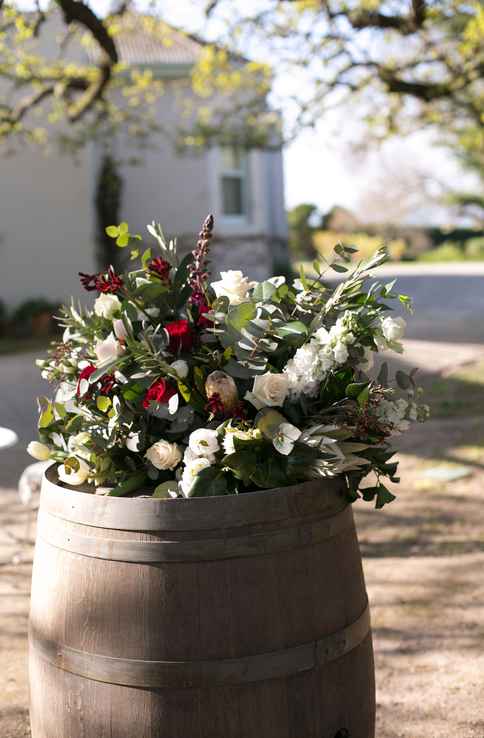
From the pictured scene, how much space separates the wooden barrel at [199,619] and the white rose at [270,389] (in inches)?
8.1

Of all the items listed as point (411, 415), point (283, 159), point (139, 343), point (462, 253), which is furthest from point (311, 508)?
point (462, 253)

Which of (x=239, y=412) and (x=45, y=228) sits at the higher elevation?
(x=45, y=228)

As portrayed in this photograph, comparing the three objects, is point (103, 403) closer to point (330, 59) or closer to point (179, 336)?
point (179, 336)

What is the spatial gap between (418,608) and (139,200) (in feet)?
37.4

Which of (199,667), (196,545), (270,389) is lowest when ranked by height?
(199,667)

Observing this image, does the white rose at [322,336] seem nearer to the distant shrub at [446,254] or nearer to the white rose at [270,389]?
the white rose at [270,389]

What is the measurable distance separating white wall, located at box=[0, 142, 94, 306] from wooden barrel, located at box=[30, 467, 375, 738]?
1172cm

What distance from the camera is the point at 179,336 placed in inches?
82.3

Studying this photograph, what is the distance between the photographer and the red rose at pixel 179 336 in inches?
82.0

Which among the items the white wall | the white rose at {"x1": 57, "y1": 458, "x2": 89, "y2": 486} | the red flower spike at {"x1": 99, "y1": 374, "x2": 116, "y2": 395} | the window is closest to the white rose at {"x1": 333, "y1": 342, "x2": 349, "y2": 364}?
the red flower spike at {"x1": 99, "y1": 374, "x2": 116, "y2": 395}

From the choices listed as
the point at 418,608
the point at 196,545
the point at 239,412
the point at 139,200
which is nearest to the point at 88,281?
the point at 239,412

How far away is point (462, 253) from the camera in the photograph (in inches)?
1265

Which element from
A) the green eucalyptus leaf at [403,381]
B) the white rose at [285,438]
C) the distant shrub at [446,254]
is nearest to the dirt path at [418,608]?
the green eucalyptus leaf at [403,381]

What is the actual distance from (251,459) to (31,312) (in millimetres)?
11733
